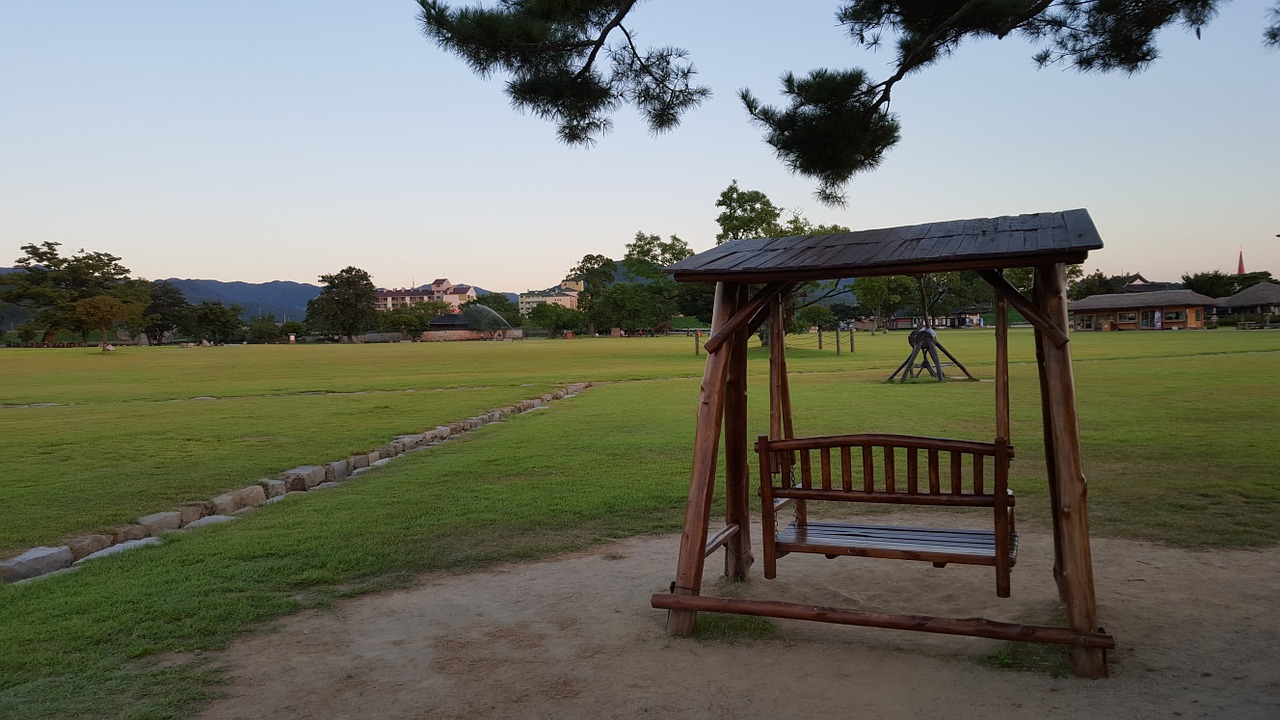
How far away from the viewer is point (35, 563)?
626cm

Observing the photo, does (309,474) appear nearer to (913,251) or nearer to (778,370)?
(778,370)

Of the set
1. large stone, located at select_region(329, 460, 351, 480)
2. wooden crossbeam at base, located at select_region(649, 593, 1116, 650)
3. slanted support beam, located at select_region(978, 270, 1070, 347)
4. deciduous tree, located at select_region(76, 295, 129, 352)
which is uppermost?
deciduous tree, located at select_region(76, 295, 129, 352)

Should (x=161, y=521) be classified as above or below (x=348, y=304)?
below

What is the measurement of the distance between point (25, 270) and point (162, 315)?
24191 mm

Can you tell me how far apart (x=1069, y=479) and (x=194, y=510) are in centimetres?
760

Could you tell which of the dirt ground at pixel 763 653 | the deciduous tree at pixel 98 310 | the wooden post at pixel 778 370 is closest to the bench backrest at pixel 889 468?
the wooden post at pixel 778 370

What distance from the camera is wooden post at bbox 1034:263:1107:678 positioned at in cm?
418

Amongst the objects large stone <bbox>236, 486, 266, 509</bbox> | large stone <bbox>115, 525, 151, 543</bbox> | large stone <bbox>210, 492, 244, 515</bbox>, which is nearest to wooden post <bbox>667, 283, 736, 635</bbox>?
large stone <bbox>115, 525, 151, 543</bbox>

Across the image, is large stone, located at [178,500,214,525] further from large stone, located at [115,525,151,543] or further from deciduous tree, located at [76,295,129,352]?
deciduous tree, located at [76,295,129,352]

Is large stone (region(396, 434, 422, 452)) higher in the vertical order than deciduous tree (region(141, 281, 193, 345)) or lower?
lower

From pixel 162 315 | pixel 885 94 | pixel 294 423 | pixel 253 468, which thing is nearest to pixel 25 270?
pixel 162 315

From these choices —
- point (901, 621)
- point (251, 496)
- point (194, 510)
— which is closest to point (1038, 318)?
point (901, 621)

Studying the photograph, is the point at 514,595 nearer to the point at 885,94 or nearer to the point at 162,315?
the point at 885,94

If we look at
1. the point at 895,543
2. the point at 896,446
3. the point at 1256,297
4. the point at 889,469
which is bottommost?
the point at 895,543
